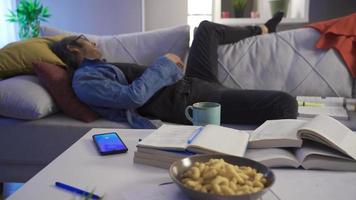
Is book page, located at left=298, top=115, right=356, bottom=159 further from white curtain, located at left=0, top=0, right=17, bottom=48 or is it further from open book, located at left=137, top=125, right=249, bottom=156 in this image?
white curtain, located at left=0, top=0, right=17, bottom=48

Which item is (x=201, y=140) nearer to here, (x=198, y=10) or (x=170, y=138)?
(x=170, y=138)

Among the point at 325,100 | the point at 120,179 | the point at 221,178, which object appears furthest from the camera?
the point at 325,100

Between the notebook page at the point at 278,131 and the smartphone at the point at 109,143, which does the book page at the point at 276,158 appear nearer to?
the notebook page at the point at 278,131

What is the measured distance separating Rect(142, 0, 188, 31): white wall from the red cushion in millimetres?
1819

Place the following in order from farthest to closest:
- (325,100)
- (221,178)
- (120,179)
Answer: (325,100), (120,179), (221,178)

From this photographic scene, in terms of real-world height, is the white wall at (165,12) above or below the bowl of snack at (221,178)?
→ above

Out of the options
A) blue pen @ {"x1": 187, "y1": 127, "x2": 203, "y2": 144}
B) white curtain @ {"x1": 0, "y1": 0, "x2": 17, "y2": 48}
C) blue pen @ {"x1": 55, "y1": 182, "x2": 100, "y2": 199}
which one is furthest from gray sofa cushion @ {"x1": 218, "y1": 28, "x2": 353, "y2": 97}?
white curtain @ {"x1": 0, "y1": 0, "x2": 17, "y2": 48}

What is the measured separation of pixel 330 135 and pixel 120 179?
470mm

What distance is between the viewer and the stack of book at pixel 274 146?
808mm

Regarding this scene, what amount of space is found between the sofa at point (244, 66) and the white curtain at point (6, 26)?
3.80 feet

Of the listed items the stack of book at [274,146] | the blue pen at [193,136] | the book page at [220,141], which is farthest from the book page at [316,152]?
the blue pen at [193,136]

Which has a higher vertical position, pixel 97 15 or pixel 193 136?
pixel 97 15

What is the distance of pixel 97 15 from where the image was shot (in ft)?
11.1

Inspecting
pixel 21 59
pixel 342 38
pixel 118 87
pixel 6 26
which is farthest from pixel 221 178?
pixel 6 26
